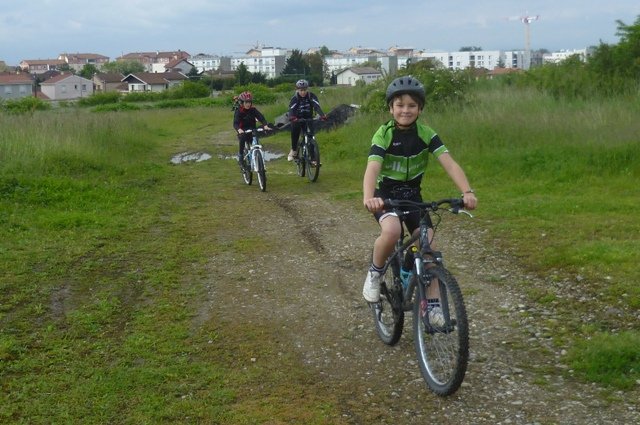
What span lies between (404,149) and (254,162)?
350 inches

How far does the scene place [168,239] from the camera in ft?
31.9

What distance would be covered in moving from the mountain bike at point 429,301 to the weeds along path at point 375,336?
17cm

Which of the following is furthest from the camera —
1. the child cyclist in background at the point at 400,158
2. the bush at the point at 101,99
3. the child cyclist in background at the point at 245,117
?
the bush at the point at 101,99

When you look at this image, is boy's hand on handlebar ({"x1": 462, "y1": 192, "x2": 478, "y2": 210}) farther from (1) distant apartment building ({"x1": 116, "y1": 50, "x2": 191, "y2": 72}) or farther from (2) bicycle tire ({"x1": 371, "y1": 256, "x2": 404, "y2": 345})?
(1) distant apartment building ({"x1": 116, "y1": 50, "x2": 191, "y2": 72})

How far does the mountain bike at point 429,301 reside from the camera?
182 inches

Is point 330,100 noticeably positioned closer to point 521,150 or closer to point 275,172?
point 275,172

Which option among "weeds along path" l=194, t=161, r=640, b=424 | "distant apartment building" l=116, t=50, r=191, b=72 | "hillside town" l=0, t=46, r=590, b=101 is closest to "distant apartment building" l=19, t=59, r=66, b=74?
"distant apartment building" l=116, t=50, r=191, b=72

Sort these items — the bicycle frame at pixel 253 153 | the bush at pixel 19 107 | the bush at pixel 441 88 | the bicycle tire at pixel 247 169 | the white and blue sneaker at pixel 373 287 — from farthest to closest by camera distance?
the bush at pixel 19 107 < the bush at pixel 441 88 < the bicycle tire at pixel 247 169 < the bicycle frame at pixel 253 153 < the white and blue sneaker at pixel 373 287

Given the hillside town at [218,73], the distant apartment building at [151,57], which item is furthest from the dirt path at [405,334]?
the distant apartment building at [151,57]

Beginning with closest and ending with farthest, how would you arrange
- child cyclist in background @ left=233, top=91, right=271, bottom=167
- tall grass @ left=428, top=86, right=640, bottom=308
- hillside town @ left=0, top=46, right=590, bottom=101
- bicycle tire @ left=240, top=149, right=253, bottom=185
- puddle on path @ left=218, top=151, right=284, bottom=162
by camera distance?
tall grass @ left=428, top=86, right=640, bottom=308 → bicycle tire @ left=240, top=149, right=253, bottom=185 → child cyclist in background @ left=233, top=91, right=271, bottom=167 → puddle on path @ left=218, top=151, right=284, bottom=162 → hillside town @ left=0, top=46, right=590, bottom=101

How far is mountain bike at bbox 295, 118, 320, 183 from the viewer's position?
47.5 feet

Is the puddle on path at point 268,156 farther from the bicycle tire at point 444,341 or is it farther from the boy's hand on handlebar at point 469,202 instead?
the boy's hand on handlebar at point 469,202

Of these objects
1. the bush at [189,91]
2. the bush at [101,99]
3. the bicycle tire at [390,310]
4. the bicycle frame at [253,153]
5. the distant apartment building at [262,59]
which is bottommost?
the bicycle tire at [390,310]

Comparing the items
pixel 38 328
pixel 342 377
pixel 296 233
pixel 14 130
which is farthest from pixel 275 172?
pixel 342 377
